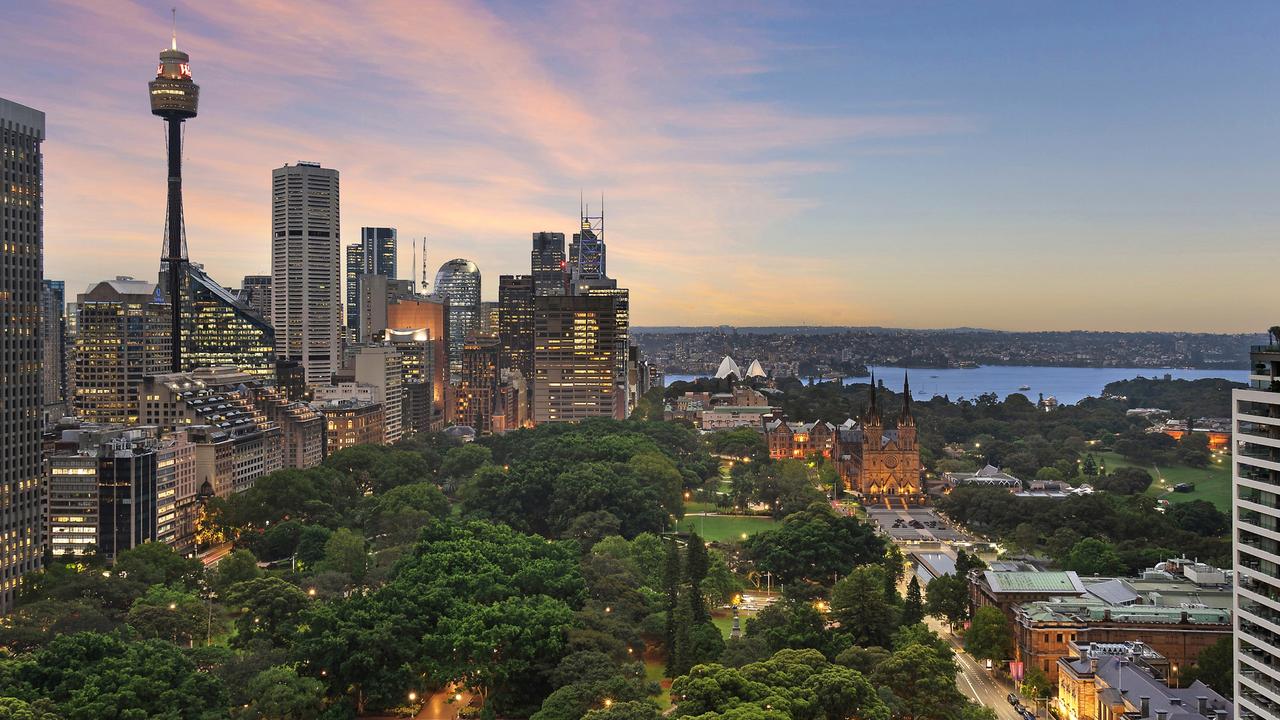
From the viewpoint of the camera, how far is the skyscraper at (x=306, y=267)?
185875 mm

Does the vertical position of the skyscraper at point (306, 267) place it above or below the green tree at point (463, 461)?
above

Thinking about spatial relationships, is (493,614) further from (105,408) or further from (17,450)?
(105,408)

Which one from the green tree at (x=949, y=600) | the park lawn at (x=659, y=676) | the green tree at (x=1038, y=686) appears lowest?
the park lawn at (x=659, y=676)

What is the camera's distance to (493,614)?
4897 centimetres

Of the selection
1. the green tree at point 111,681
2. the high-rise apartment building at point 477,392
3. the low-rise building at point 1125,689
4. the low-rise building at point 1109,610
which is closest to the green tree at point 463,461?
the high-rise apartment building at point 477,392

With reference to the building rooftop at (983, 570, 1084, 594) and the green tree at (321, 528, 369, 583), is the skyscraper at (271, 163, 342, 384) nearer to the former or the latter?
the green tree at (321, 528, 369, 583)

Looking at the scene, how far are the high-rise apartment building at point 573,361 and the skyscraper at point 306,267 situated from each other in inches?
1829

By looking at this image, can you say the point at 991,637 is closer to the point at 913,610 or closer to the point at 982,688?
the point at 982,688

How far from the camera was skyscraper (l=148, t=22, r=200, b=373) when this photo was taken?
12938 centimetres

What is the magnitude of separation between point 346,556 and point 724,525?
39037mm

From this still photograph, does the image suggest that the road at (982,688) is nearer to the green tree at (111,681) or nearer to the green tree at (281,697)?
the green tree at (281,697)

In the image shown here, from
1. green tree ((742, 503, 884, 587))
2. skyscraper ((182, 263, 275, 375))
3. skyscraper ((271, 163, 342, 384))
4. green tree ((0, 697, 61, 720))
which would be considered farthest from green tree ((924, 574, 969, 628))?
skyscraper ((271, 163, 342, 384))

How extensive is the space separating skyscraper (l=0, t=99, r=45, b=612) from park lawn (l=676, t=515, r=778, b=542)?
4936 cm

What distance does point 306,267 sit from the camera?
19000 cm
